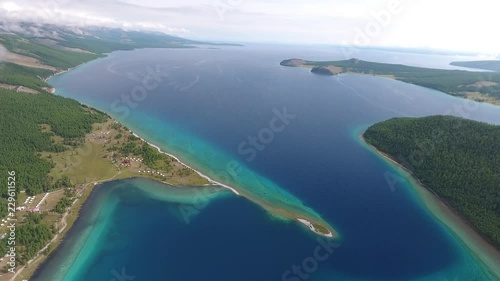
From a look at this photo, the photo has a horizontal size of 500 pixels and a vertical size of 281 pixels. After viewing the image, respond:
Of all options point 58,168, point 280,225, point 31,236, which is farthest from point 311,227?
point 58,168

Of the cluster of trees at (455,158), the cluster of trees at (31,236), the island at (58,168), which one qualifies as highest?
the cluster of trees at (455,158)

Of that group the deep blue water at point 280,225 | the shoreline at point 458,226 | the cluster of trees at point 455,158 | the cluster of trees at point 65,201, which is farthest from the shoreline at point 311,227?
the cluster of trees at point 65,201

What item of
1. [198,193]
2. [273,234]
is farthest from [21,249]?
[273,234]

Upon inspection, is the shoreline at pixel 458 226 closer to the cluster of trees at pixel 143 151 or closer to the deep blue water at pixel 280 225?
the deep blue water at pixel 280 225

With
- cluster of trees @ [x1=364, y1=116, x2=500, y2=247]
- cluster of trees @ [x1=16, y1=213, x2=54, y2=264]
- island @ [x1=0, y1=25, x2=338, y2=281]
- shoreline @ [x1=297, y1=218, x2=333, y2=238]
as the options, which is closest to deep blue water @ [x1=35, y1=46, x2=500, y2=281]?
shoreline @ [x1=297, y1=218, x2=333, y2=238]

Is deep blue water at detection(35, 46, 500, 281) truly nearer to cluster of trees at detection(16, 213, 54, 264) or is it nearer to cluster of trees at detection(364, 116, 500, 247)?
cluster of trees at detection(16, 213, 54, 264)

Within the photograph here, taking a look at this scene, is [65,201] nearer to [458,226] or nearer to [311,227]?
[311,227]
